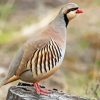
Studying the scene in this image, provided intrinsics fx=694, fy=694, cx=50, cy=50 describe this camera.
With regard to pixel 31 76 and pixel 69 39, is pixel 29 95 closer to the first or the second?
pixel 31 76

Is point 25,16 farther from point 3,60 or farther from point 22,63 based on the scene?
point 22,63

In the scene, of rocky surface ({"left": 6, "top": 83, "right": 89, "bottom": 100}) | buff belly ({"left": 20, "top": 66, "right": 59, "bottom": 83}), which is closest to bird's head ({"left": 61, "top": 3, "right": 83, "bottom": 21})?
buff belly ({"left": 20, "top": 66, "right": 59, "bottom": 83})

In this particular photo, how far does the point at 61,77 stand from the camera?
12500mm

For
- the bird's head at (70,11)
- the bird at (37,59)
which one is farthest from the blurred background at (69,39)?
the bird at (37,59)

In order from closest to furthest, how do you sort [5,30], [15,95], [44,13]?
1. [15,95]
2. [5,30]
3. [44,13]

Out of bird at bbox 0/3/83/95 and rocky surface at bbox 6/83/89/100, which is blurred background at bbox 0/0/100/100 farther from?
bird at bbox 0/3/83/95

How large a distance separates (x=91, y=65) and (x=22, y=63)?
643cm

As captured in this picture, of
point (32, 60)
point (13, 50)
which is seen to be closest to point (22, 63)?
point (32, 60)

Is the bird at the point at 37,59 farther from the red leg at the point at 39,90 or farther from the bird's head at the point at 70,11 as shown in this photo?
the bird's head at the point at 70,11

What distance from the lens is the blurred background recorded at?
12.5 metres

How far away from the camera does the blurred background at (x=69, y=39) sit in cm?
1247

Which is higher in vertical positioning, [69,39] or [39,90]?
[39,90]

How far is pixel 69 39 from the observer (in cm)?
1424

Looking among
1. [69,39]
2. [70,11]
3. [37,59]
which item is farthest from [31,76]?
[69,39]
